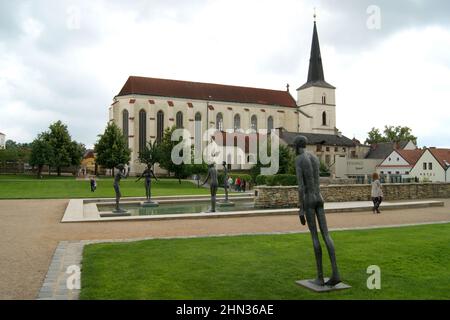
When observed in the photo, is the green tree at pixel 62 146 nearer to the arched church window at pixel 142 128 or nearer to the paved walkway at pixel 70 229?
the arched church window at pixel 142 128

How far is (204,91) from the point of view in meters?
82.1

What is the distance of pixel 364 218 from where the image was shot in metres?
16.8

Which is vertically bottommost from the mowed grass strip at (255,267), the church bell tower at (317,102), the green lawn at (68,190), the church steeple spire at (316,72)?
the mowed grass strip at (255,267)

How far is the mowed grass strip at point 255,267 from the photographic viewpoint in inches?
→ 248

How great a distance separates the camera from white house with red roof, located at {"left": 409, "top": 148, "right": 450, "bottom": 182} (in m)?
59.2

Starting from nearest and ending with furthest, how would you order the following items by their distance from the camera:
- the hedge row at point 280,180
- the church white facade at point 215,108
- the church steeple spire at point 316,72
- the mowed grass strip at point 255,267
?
the mowed grass strip at point 255,267
the hedge row at point 280,180
the church white facade at point 215,108
the church steeple spire at point 316,72

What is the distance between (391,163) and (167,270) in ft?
223

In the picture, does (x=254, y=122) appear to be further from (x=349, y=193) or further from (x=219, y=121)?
(x=349, y=193)

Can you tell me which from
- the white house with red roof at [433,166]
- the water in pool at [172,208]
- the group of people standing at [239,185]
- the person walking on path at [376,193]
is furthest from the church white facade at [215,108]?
the person walking on path at [376,193]

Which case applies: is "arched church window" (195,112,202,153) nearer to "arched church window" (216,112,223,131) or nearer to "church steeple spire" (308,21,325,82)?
"arched church window" (216,112,223,131)

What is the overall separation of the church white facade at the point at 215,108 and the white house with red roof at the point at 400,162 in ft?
65.4

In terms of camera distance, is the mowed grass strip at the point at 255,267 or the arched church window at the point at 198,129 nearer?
the mowed grass strip at the point at 255,267

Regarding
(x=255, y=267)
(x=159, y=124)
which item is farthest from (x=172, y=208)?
(x=159, y=124)

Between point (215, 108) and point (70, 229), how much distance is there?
67916mm
